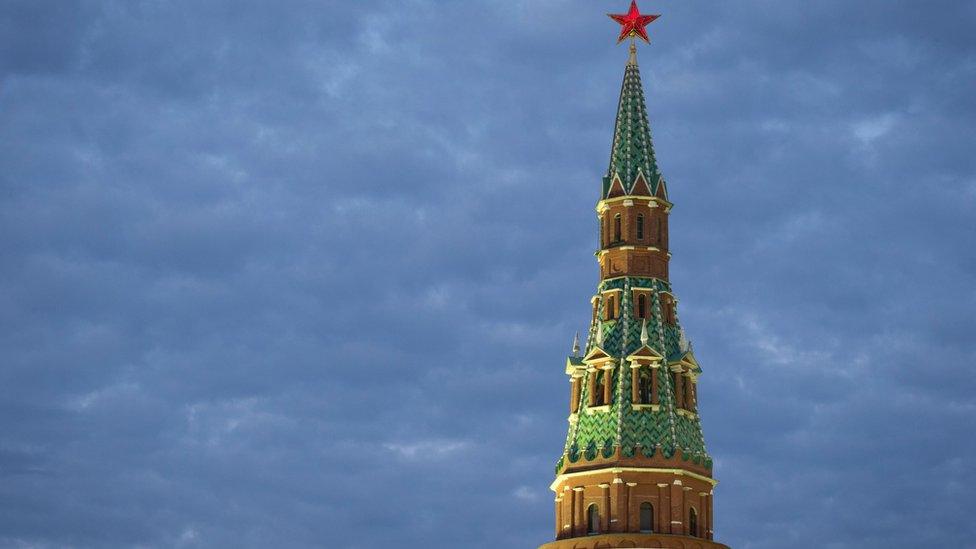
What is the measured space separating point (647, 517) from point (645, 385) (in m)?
10.5

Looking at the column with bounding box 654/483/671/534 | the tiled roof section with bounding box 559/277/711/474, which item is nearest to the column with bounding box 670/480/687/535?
the column with bounding box 654/483/671/534

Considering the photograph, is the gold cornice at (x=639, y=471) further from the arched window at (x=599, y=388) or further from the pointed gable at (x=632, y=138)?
the pointed gable at (x=632, y=138)

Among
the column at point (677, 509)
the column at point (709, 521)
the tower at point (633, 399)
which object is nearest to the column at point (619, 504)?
the tower at point (633, 399)

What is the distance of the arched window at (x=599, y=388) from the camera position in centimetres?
14725

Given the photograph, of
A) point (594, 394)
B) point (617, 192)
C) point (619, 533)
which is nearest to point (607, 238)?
point (617, 192)

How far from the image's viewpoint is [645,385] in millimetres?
146875

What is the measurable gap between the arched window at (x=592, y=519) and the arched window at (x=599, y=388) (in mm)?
8330

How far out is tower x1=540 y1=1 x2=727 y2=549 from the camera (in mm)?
142375

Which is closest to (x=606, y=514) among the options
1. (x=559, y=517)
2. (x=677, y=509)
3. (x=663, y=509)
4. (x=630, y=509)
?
(x=630, y=509)

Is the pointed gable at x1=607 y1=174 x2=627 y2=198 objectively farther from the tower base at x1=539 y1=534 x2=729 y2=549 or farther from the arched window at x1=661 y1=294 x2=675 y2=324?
the tower base at x1=539 y1=534 x2=729 y2=549

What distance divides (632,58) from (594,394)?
3063 centimetres

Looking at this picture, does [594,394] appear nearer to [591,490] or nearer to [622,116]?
[591,490]

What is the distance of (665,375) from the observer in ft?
482

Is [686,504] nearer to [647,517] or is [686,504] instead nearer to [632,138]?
[647,517]
